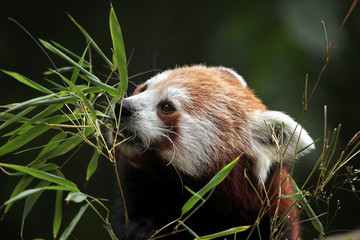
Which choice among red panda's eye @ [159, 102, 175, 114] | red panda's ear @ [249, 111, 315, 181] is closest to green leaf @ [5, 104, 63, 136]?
red panda's eye @ [159, 102, 175, 114]

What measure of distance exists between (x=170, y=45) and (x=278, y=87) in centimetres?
170

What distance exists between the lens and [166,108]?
2516 mm

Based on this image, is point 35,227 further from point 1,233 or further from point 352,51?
point 352,51

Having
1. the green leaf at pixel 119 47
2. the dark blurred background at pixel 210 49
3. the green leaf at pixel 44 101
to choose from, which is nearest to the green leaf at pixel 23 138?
the green leaf at pixel 44 101

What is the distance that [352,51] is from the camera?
15.5ft

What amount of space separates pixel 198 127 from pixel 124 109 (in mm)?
419

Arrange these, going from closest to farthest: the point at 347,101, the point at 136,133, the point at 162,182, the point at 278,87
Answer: the point at 136,133
the point at 162,182
the point at 278,87
the point at 347,101

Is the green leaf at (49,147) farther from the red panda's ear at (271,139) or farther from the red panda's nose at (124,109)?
the red panda's ear at (271,139)

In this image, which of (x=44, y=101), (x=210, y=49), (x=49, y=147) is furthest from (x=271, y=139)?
(x=210, y=49)

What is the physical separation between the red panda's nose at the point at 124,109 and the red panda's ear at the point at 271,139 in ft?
2.27

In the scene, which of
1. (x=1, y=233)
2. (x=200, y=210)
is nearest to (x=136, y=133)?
(x=200, y=210)

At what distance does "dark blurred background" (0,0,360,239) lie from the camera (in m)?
4.24

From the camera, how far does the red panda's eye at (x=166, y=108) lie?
251cm

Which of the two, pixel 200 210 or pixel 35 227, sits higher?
pixel 200 210
